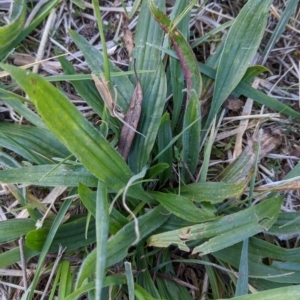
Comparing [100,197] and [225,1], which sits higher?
[225,1]

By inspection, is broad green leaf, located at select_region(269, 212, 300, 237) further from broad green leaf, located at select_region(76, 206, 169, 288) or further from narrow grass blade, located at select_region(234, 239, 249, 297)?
broad green leaf, located at select_region(76, 206, 169, 288)

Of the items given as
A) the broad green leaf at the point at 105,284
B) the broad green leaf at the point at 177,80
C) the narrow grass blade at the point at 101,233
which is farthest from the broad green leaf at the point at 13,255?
the broad green leaf at the point at 177,80

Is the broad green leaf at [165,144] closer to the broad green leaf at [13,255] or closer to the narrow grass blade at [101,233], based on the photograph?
the narrow grass blade at [101,233]

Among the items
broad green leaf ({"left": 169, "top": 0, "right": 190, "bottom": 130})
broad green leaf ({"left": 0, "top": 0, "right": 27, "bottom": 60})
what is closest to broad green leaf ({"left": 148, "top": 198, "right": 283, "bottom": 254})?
broad green leaf ({"left": 169, "top": 0, "right": 190, "bottom": 130})

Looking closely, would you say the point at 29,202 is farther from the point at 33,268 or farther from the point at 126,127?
the point at 126,127

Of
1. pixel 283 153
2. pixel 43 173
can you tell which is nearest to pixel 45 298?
pixel 43 173

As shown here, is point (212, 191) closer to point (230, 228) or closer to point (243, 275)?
point (230, 228)

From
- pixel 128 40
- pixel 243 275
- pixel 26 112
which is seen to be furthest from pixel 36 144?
pixel 243 275
